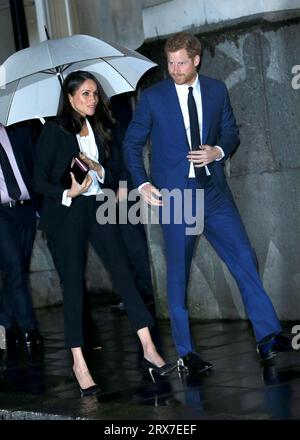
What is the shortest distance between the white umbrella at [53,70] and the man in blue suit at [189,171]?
0.62 meters

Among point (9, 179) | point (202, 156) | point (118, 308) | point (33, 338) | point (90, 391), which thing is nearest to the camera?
point (90, 391)

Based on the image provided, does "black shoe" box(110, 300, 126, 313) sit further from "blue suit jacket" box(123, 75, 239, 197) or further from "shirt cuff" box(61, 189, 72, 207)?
"shirt cuff" box(61, 189, 72, 207)

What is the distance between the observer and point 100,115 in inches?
318

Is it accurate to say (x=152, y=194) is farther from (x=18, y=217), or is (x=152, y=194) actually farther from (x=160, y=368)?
(x=18, y=217)

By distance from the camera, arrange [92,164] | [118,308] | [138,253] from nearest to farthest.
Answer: [92,164]
[138,253]
[118,308]

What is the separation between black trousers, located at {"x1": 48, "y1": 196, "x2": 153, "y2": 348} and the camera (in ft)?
25.6

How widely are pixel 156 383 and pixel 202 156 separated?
151 centimetres

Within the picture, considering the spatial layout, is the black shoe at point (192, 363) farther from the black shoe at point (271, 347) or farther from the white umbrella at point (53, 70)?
the white umbrella at point (53, 70)

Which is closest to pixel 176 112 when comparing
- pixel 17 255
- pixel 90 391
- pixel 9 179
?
pixel 90 391

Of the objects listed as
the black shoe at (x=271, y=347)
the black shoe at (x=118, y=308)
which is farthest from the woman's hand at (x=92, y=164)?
the black shoe at (x=118, y=308)

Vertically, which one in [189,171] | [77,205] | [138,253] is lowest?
[138,253]

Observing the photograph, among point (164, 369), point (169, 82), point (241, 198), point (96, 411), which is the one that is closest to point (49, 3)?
point (241, 198)

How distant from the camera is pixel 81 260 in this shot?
7.86 m

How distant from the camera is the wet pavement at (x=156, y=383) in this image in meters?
6.72
